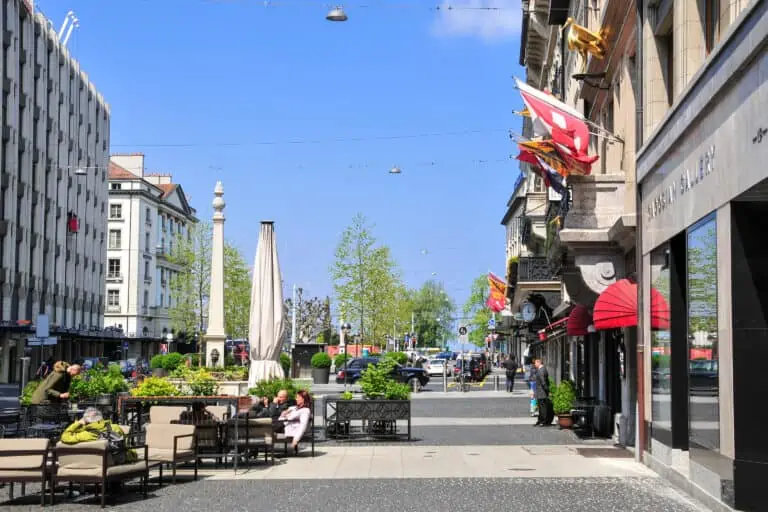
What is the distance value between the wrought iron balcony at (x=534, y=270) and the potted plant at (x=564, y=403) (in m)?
16.4

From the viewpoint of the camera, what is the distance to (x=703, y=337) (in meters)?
13.6

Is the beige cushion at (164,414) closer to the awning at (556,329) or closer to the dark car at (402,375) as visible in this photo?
the awning at (556,329)

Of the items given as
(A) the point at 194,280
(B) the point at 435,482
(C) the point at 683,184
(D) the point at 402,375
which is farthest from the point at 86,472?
(A) the point at 194,280

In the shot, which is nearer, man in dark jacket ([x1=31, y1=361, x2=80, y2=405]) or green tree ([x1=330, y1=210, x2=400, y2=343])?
man in dark jacket ([x1=31, y1=361, x2=80, y2=405])

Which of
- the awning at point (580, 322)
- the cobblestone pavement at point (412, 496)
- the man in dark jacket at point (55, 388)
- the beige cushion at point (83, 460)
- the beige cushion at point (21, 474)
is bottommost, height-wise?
the cobblestone pavement at point (412, 496)

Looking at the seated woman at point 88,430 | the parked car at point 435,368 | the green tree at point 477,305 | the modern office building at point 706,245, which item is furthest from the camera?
the green tree at point 477,305

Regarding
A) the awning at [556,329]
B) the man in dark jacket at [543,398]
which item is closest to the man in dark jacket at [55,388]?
the man in dark jacket at [543,398]

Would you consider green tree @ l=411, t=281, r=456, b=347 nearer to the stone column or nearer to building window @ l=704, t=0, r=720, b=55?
the stone column

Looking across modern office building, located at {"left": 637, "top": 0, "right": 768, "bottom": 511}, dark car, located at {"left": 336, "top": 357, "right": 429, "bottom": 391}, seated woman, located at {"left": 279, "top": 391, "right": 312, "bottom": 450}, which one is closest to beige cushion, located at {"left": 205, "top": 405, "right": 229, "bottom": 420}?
seated woman, located at {"left": 279, "top": 391, "right": 312, "bottom": 450}

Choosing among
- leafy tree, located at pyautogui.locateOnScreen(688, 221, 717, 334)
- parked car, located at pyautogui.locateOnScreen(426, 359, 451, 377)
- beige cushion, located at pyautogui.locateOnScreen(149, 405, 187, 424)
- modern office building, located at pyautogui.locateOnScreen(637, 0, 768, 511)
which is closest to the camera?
modern office building, located at pyautogui.locateOnScreen(637, 0, 768, 511)

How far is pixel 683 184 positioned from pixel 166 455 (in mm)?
7937

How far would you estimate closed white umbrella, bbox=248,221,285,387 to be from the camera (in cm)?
2469

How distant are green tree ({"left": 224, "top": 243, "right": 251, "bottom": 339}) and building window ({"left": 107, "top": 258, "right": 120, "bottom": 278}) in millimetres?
34581

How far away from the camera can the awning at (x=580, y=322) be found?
2523 centimetres
